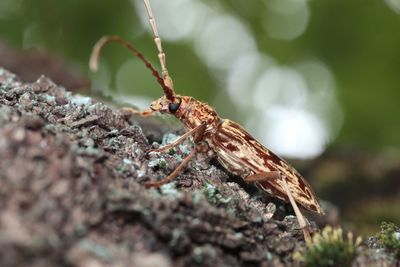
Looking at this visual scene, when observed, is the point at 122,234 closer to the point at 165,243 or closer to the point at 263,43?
the point at 165,243

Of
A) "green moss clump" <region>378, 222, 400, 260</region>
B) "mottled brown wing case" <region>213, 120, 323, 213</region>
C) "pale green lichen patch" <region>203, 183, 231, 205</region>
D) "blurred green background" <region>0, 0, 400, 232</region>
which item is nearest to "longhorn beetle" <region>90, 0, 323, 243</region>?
"mottled brown wing case" <region>213, 120, 323, 213</region>

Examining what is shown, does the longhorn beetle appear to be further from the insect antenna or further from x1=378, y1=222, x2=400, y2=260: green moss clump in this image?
x1=378, y1=222, x2=400, y2=260: green moss clump

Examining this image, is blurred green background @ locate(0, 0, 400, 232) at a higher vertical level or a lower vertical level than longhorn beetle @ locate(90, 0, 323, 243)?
higher

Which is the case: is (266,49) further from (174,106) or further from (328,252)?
(328,252)

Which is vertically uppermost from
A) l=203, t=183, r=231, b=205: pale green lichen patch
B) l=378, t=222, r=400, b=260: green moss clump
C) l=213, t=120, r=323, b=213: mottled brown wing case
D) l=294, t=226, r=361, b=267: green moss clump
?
l=213, t=120, r=323, b=213: mottled brown wing case

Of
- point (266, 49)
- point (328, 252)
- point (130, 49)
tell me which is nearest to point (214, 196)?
point (328, 252)

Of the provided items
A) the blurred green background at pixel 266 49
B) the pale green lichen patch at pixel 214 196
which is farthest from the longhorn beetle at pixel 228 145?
the blurred green background at pixel 266 49

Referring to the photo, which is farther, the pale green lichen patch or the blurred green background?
the blurred green background
